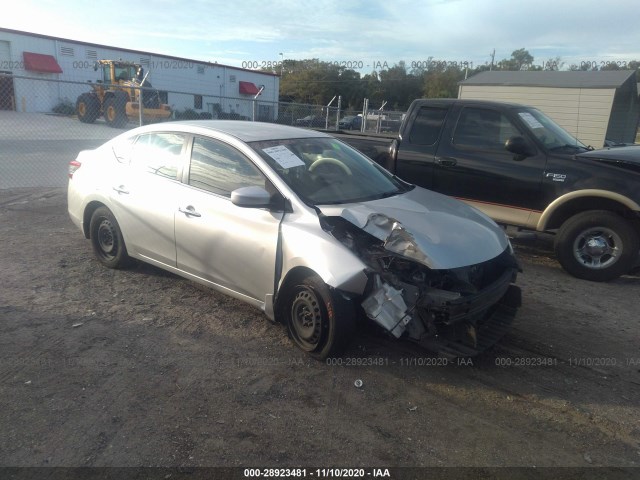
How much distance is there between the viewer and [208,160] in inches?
178

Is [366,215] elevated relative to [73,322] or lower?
elevated

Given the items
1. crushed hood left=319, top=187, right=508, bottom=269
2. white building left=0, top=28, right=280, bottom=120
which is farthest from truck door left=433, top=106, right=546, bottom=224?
white building left=0, top=28, right=280, bottom=120

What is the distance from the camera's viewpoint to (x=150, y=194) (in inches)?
189

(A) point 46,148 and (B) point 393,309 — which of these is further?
(A) point 46,148

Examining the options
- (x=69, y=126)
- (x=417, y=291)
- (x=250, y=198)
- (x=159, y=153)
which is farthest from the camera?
(x=69, y=126)

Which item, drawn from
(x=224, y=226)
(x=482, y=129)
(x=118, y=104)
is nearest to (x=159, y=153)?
(x=224, y=226)

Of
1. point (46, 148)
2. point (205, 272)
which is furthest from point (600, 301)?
point (46, 148)

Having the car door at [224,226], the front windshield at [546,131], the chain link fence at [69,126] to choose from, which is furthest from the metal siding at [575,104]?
the car door at [224,226]

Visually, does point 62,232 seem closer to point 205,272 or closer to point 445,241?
point 205,272

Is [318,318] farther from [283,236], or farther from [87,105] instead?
[87,105]

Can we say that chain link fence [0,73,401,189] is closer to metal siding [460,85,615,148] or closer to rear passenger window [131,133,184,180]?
rear passenger window [131,133,184,180]

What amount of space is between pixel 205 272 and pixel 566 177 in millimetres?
Result: 4272

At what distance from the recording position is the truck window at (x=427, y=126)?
6.93 metres

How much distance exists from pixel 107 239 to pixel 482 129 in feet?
15.9
